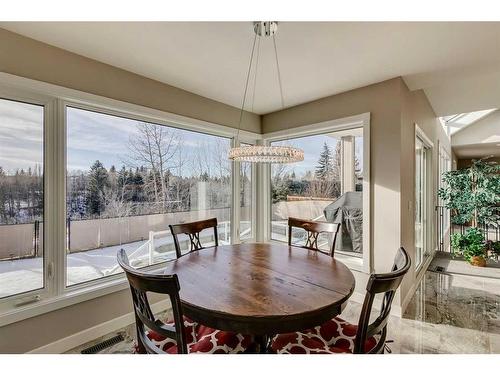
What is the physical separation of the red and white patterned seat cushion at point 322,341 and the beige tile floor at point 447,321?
957 mm

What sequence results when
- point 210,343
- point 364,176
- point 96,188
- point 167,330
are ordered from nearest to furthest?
point 167,330 < point 210,343 < point 96,188 < point 364,176

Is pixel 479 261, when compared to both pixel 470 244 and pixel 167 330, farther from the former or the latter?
pixel 167 330

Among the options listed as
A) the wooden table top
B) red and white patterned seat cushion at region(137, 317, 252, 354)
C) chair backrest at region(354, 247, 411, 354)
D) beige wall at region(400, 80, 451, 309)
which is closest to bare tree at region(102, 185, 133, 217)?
the wooden table top

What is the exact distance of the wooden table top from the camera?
3.69ft

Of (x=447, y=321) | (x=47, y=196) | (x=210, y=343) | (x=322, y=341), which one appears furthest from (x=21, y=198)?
(x=447, y=321)

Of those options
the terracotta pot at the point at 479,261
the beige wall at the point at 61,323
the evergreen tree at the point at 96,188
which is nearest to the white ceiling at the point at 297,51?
the evergreen tree at the point at 96,188

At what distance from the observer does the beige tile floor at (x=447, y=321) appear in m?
2.07

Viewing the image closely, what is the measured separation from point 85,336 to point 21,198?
126 cm

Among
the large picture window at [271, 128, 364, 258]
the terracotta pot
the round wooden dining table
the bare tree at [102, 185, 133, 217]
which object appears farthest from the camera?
the terracotta pot

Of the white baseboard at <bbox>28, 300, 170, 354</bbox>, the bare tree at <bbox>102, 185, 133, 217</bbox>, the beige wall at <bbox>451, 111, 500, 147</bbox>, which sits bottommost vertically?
the white baseboard at <bbox>28, 300, 170, 354</bbox>

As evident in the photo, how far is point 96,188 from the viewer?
2.38 m

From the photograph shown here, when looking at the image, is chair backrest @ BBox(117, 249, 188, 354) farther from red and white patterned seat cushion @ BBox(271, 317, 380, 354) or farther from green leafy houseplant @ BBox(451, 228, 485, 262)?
green leafy houseplant @ BBox(451, 228, 485, 262)

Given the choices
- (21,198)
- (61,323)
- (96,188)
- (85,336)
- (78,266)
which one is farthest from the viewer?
(96,188)

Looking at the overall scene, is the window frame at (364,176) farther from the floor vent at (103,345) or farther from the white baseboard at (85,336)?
the floor vent at (103,345)
